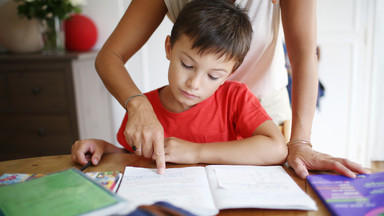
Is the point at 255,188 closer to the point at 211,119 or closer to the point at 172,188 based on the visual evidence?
the point at 172,188

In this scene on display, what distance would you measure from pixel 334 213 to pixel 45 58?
205cm

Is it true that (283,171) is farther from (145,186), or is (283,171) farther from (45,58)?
(45,58)

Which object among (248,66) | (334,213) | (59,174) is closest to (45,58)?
(248,66)

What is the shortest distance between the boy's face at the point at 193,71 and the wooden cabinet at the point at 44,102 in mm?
1358

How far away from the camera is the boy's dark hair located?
920mm

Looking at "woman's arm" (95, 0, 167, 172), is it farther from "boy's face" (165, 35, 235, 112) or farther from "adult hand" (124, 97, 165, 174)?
"boy's face" (165, 35, 235, 112)

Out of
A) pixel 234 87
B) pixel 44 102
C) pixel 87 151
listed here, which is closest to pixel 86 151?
pixel 87 151

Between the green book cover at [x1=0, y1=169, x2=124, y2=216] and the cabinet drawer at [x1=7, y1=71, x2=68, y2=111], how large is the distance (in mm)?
1714

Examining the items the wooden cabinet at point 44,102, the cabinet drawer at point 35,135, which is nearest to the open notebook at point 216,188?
the wooden cabinet at point 44,102

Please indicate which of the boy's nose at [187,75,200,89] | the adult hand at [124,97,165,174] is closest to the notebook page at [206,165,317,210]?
the adult hand at [124,97,165,174]

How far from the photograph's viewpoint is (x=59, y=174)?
64 cm

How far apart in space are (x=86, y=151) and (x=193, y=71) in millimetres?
376

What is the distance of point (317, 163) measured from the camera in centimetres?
79

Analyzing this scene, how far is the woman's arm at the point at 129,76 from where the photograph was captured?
0.80 meters
